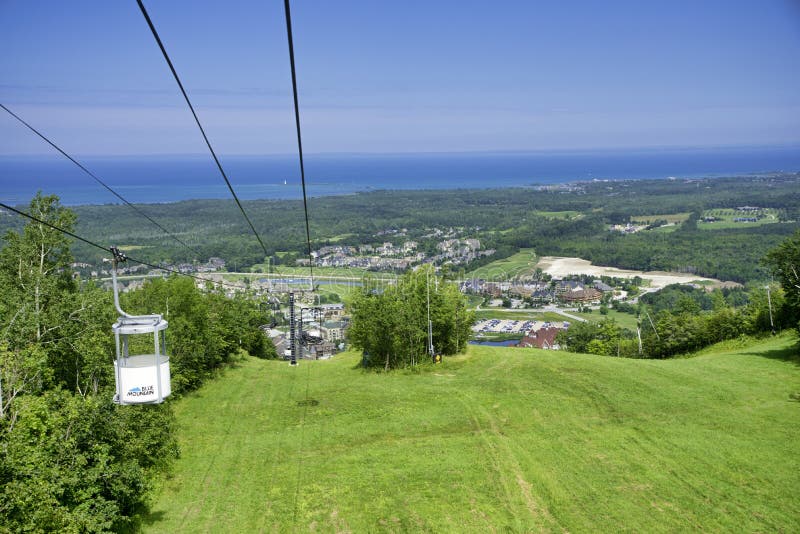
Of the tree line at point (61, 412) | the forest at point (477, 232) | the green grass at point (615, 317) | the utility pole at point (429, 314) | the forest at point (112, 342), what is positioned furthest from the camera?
the forest at point (477, 232)

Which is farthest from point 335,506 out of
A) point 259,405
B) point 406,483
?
point 259,405

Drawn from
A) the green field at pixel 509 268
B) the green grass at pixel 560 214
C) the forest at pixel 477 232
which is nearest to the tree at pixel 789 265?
the forest at pixel 477 232

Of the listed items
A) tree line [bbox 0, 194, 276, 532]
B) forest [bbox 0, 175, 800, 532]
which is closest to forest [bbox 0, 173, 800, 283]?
forest [bbox 0, 175, 800, 532]

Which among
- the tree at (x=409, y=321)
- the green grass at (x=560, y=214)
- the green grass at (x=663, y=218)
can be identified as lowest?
the tree at (x=409, y=321)

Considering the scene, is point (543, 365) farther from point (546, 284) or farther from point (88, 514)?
point (546, 284)

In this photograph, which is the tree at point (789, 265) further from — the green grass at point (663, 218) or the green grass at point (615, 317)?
the green grass at point (663, 218)

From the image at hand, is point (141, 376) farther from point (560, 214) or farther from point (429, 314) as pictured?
point (560, 214)
